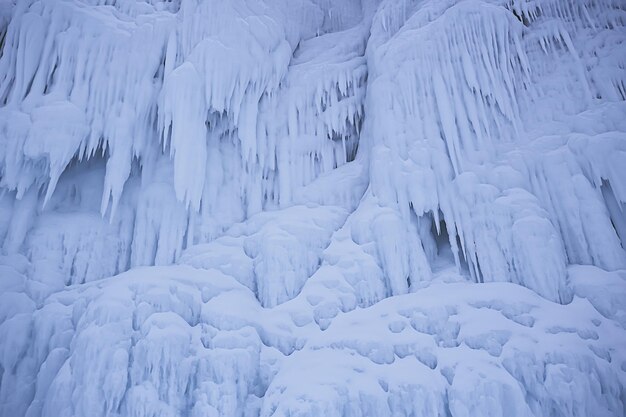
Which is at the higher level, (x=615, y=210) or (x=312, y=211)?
(x=615, y=210)

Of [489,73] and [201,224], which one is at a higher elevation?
[489,73]

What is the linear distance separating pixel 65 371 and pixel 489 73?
12181mm

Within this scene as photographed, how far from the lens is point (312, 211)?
1166 centimetres

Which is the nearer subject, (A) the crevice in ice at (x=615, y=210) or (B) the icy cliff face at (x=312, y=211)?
(B) the icy cliff face at (x=312, y=211)

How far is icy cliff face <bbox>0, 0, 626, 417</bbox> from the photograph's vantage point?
746 centimetres

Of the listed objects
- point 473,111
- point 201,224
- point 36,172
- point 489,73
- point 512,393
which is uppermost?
point 489,73

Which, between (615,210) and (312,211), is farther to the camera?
(312,211)

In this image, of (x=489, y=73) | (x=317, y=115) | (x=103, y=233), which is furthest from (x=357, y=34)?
(x=103, y=233)

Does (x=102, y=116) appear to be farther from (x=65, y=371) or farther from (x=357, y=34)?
(x=357, y=34)

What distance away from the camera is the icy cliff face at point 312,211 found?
7461 mm

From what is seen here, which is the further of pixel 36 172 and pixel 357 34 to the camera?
pixel 357 34

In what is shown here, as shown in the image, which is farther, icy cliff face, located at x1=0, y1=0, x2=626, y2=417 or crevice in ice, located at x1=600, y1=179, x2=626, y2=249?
crevice in ice, located at x1=600, y1=179, x2=626, y2=249

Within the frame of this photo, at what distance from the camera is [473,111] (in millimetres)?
10594

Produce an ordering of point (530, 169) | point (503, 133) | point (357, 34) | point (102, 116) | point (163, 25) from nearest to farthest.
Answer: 1. point (530, 169)
2. point (503, 133)
3. point (102, 116)
4. point (163, 25)
5. point (357, 34)
